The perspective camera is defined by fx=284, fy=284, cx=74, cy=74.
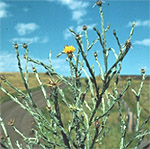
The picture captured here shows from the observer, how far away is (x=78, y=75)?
301cm

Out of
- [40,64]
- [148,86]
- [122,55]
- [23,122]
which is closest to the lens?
[122,55]

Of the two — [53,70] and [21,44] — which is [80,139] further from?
[21,44]

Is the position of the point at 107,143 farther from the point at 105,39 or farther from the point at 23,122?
the point at 105,39

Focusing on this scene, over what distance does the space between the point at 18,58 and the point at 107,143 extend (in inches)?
351

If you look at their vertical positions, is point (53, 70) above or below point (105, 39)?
below

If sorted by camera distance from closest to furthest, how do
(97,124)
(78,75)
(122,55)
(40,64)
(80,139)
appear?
(122,55), (97,124), (40,64), (78,75), (80,139)

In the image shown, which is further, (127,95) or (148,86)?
(148,86)

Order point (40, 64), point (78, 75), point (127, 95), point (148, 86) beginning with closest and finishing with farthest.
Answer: point (40, 64)
point (78, 75)
point (127, 95)
point (148, 86)

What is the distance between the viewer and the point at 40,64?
277 centimetres

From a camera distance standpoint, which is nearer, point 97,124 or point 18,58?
point 97,124

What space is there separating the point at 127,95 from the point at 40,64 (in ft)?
47.6

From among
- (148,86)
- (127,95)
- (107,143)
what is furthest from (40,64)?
(148,86)

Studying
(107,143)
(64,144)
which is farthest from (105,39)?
(107,143)

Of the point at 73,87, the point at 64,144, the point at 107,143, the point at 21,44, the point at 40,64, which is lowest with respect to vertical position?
the point at 107,143
